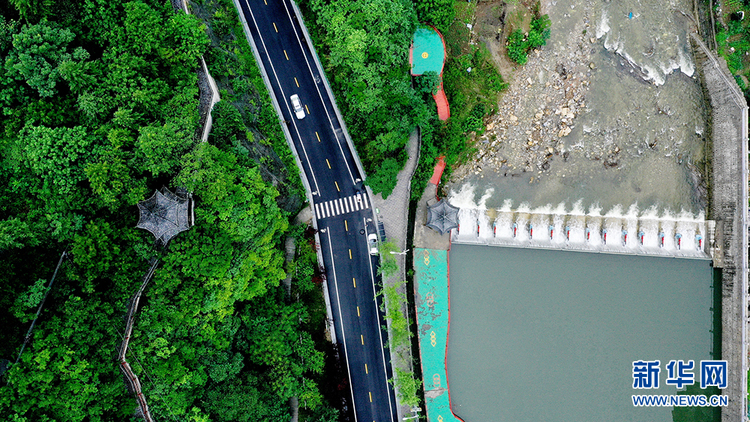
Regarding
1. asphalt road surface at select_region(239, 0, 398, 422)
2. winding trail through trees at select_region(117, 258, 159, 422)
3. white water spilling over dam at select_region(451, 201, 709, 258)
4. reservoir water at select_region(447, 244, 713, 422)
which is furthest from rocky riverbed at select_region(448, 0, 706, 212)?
winding trail through trees at select_region(117, 258, 159, 422)

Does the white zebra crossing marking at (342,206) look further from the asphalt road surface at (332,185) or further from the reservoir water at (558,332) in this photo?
the reservoir water at (558,332)

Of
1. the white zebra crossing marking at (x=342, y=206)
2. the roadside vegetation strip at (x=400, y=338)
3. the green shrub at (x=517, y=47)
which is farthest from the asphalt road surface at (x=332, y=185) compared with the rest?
the green shrub at (x=517, y=47)

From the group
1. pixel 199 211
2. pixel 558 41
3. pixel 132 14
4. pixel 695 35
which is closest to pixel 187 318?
pixel 199 211

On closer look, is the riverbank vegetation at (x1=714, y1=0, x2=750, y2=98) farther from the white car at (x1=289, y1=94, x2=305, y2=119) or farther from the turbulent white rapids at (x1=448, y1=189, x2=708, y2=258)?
the white car at (x1=289, y1=94, x2=305, y2=119)

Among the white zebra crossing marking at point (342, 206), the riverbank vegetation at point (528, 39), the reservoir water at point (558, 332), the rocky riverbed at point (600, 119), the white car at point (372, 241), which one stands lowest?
the reservoir water at point (558, 332)

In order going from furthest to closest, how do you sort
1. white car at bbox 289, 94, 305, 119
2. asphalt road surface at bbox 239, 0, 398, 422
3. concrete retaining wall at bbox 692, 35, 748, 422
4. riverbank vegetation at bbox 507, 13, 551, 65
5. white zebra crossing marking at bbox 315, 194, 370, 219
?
1. riverbank vegetation at bbox 507, 13, 551, 65
2. concrete retaining wall at bbox 692, 35, 748, 422
3. white zebra crossing marking at bbox 315, 194, 370, 219
4. white car at bbox 289, 94, 305, 119
5. asphalt road surface at bbox 239, 0, 398, 422

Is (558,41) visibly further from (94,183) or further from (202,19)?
(94,183)
